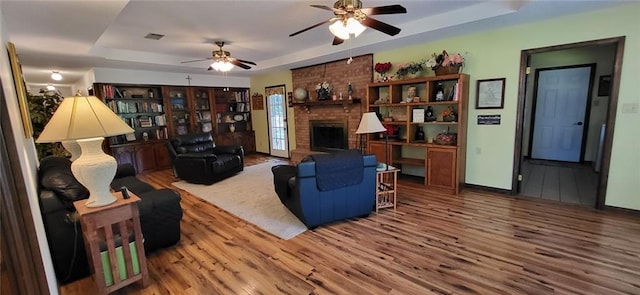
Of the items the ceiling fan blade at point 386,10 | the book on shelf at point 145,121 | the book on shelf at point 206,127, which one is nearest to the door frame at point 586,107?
the ceiling fan blade at point 386,10

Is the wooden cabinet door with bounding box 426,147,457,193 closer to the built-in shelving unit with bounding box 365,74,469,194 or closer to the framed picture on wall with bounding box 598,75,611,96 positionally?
the built-in shelving unit with bounding box 365,74,469,194

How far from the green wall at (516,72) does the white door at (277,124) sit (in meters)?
3.19

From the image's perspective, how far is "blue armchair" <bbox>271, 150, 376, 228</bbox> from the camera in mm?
2871

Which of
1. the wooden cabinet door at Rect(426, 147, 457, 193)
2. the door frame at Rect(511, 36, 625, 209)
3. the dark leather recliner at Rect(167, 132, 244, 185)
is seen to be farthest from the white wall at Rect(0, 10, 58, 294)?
the door frame at Rect(511, 36, 625, 209)

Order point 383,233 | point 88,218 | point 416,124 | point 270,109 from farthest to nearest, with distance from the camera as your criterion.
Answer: point 270,109 → point 416,124 → point 383,233 → point 88,218

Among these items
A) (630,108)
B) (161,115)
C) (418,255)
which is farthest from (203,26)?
(630,108)

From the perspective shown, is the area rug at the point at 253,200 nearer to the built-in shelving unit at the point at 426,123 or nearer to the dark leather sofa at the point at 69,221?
the dark leather sofa at the point at 69,221

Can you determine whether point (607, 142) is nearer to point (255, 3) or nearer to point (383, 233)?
point (383, 233)

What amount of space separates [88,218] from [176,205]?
839mm

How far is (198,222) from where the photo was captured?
336cm

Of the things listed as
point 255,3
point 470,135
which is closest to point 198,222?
point 255,3

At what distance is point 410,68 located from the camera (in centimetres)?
439

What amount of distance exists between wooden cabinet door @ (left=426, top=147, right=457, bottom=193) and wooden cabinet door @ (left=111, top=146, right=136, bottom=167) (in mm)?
5919

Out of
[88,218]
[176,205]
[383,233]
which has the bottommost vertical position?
[383,233]
